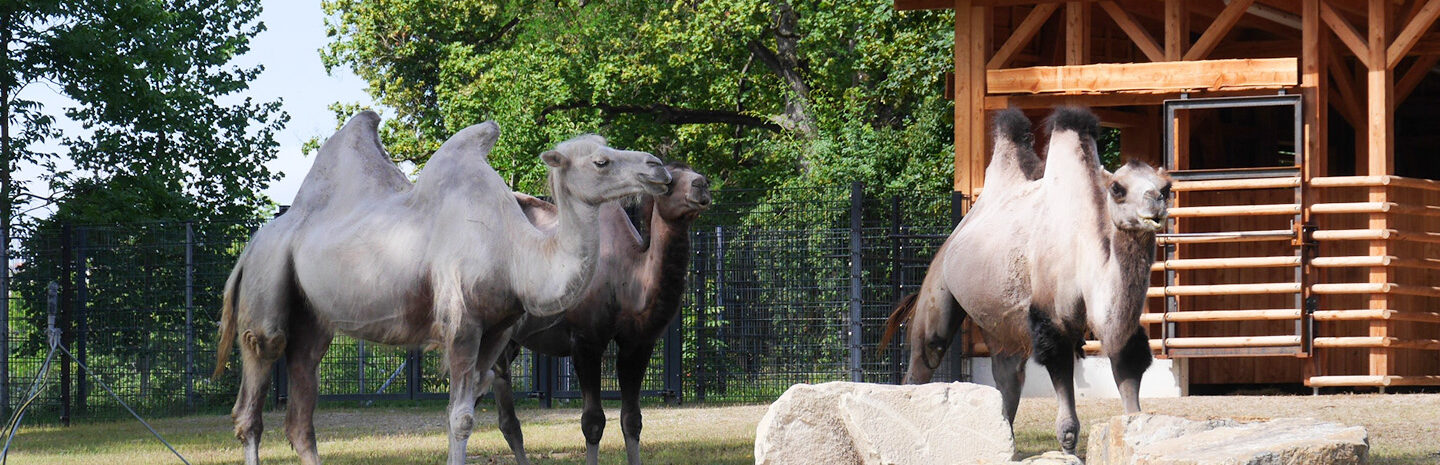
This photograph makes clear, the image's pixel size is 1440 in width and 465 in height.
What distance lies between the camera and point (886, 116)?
29.5 m

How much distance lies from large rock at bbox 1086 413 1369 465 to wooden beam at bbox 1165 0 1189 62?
893cm

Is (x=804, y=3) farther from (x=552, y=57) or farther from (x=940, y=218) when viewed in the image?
(x=940, y=218)

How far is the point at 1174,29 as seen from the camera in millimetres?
15469

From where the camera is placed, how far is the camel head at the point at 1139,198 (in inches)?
299

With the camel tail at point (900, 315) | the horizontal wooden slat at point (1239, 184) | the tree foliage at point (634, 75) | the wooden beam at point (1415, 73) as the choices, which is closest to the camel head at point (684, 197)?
the camel tail at point (900, 315)

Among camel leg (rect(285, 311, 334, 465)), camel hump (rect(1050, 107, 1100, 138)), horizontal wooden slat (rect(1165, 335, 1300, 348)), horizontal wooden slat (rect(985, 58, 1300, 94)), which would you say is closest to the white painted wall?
horizontal wooden slat (rect(1165, 335, 1300, 348))

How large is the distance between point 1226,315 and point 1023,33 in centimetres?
335

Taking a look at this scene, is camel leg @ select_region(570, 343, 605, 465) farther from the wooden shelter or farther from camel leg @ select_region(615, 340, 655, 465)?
the wooden shelter

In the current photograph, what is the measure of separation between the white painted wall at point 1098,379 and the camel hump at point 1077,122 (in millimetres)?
6062

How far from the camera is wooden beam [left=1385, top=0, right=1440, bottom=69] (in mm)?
14414

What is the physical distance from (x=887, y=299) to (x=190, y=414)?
744 centimetres

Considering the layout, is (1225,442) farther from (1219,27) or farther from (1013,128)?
(1219,27)

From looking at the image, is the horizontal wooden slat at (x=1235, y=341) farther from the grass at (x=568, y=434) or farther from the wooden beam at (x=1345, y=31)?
the wooden beam at (x=1345, y=31)

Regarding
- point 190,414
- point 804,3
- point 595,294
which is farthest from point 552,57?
point 595,294
